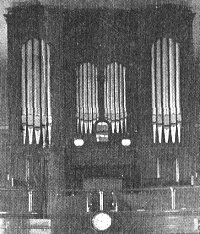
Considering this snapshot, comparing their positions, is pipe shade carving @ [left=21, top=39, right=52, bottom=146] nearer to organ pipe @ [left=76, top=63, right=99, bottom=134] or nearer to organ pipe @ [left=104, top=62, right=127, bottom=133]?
organ pipe @ [left=76, top=63, right=99, bottom=134]

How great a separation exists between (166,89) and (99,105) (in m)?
1.20

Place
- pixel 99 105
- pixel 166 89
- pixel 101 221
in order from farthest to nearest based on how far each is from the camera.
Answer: pixel 99 105 → pixel 166 89 → pixel 101 221

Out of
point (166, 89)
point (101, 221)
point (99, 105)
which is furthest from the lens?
point (99, 105)

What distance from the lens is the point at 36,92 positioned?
11.4 meters

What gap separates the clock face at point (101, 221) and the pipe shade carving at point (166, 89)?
1835mm

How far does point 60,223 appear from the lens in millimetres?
10430

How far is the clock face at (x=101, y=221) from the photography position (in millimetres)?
10273

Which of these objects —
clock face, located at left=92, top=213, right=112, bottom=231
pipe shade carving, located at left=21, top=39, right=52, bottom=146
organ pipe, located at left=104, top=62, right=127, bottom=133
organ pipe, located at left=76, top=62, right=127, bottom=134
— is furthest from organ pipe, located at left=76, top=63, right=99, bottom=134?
clock face, located at left=92, top=213, right=112, bottom=231

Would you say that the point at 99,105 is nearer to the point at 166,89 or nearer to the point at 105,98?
the point at 105,98

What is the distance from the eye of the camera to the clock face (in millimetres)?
10273

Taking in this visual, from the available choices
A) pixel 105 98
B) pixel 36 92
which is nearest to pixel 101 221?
pixel 105 98

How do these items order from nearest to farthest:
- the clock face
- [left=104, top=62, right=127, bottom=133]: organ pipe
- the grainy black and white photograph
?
the clock face → the grainy black and white photograph → [left=104, top=62, right=127, bottom=133]: organ pipe

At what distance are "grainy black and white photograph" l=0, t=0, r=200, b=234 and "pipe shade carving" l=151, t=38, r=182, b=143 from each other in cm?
2

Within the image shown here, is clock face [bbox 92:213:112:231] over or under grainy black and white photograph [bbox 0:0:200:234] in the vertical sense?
under
